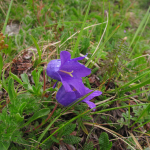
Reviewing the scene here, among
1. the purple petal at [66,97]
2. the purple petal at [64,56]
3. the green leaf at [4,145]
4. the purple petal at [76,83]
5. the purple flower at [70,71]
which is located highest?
the purple petal at [64,56]

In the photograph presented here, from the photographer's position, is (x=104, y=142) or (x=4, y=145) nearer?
(x=4, y=145)

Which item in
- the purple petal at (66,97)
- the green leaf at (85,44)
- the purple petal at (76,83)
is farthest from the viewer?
the green leaf at (85,44)

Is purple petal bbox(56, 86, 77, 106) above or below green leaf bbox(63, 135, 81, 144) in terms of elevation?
above

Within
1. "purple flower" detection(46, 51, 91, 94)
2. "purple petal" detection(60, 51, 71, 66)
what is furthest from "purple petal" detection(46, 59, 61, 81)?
"purple petal" detection(60, 51, 71, 66)

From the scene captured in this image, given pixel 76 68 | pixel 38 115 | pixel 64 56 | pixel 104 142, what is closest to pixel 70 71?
pixel 76 68

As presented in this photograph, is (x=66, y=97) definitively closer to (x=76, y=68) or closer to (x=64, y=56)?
(x=76, y=68)

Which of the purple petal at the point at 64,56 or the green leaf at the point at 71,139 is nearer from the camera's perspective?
the purple petal at the point at 64,56

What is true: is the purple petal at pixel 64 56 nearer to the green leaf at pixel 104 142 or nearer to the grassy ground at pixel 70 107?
the grassy ground at pixel 70 107

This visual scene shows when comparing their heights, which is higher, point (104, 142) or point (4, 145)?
point (4, 145)

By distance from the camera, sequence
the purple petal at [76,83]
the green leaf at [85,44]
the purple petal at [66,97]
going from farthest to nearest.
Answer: the green leaf at [85,44], the purple petal at [66,97], the purple petal at [76,83]

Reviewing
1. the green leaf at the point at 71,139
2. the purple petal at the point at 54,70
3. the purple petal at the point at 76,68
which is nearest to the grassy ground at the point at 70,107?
the green leaf at the point at 71,139

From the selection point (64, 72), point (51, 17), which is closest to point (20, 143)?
point (64, 72)

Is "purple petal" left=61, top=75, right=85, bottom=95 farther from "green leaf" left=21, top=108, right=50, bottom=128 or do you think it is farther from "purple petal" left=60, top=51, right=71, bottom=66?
A: "green leaf" left=21, top=108, right=50, bottom=128
